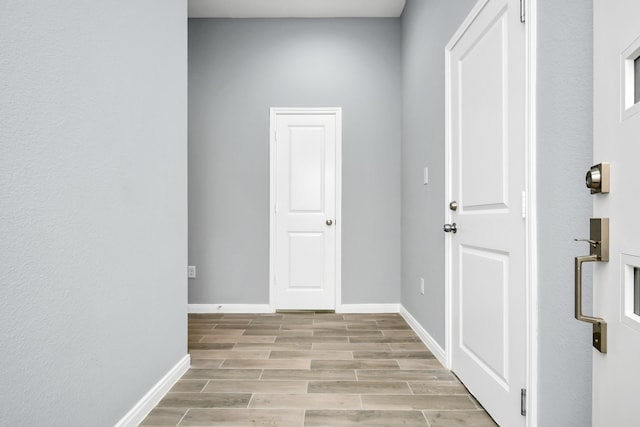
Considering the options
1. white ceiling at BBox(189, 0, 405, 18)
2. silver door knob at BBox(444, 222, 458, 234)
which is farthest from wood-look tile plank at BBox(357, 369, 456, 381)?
white ceiling at BBox(189, 0, 405, 18)

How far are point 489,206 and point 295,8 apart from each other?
2927 mm

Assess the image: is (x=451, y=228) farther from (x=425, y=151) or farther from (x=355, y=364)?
(x=355, y=364)

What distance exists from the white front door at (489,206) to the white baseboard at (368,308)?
1.60 metres

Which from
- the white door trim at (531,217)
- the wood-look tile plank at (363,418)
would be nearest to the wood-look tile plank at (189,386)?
the wood-look tile plank at (363,418)

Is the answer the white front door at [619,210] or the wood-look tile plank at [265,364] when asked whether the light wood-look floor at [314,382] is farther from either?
the white front door at [619,210]

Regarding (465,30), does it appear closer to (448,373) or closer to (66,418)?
(448,373)

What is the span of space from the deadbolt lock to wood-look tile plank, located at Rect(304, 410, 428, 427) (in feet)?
4.37

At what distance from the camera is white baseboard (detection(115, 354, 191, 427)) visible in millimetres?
1736

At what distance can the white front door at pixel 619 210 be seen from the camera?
84cm

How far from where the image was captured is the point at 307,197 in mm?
4020

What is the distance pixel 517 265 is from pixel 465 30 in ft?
4.29

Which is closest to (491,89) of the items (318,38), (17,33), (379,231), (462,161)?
(462,161)

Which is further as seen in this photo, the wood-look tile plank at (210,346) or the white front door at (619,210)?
the wood-look tile plank at (210,346)

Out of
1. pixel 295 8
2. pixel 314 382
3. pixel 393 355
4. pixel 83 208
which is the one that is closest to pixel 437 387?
pixel 393 355
